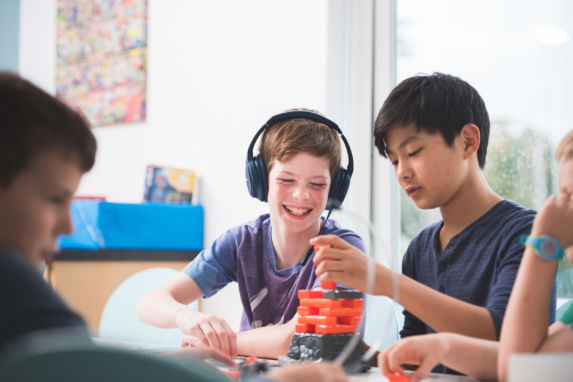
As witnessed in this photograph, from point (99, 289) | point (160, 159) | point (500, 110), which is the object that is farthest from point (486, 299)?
point (160, 159)

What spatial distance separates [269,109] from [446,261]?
4.08ft

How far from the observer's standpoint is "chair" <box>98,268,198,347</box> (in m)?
1.65

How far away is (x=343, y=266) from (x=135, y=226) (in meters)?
1.53

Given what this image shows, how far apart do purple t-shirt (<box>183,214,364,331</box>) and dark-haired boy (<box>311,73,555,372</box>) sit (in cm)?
23

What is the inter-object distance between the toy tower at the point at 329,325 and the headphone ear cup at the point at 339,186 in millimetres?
421

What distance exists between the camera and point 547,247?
30.7 inches

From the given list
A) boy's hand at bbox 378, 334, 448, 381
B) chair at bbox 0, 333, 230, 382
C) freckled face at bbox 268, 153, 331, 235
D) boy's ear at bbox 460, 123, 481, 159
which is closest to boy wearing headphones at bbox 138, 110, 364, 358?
freckled face at bbox 268, 153, 331, 235

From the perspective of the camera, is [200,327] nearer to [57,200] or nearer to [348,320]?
[348,320]

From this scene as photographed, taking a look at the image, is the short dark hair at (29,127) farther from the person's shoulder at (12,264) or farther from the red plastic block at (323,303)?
the red plastic block at (323,303)

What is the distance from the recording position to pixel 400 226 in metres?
2.08

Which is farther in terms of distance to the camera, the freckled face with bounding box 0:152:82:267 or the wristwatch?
the wristwatch

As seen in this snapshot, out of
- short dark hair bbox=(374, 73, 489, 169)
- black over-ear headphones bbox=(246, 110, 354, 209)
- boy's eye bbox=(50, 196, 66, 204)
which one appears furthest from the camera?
black over-ear headphones bbox=(246, 110, 354, 209)

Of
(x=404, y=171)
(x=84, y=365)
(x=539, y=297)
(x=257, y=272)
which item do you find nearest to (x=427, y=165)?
(x=404, y=171)

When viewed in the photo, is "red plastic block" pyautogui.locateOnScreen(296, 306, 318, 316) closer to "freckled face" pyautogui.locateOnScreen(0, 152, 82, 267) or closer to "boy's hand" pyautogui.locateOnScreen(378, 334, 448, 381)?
"boy's hand" pyautogui.locateOnScreen(378, 334, 448, 381)
